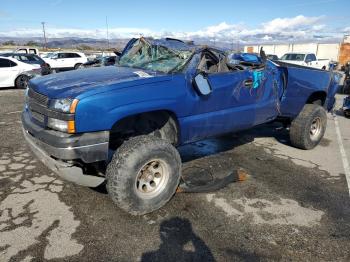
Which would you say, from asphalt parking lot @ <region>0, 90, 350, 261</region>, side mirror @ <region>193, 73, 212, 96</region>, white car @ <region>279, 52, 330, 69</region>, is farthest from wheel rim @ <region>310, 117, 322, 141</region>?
white car @ <region>279, 52, 330, 69</region>

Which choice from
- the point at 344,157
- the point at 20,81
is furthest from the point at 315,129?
the point at 20,81

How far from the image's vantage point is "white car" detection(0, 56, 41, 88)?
13836mm

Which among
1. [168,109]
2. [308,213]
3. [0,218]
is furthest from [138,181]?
[308,213]

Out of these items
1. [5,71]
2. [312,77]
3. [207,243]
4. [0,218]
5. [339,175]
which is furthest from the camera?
[5,71]

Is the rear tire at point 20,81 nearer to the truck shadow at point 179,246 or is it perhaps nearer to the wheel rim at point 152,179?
the wheel rim at point 152,179

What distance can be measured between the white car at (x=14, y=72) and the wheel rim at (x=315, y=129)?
11.6m

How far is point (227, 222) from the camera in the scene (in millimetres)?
3568

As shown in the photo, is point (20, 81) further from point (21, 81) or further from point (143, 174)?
point (143, 174)

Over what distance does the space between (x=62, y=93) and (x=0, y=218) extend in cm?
150

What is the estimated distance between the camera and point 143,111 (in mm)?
3486

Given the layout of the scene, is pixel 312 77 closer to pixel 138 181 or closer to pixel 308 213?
pixel 308 213

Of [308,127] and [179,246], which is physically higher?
[308,127]

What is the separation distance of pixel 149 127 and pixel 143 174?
702mm

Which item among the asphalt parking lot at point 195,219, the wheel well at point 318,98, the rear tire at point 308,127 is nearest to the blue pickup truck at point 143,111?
the asphalt parking lot at point 195,219
